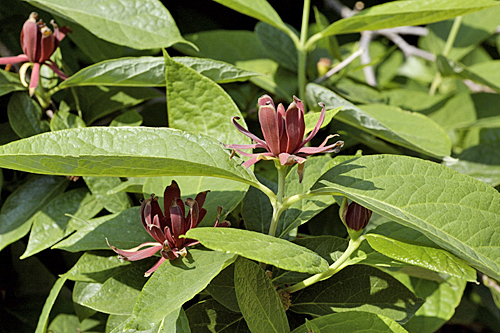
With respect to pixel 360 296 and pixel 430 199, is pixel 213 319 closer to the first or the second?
pixel 360 296

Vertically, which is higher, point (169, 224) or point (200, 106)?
point (200, 106)

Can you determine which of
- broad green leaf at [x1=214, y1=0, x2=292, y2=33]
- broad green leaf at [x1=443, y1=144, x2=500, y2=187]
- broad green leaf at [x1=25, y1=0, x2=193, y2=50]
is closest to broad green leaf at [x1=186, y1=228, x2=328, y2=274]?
broad green leaf at [x1=25, y1=0, x2=193, y2=50]

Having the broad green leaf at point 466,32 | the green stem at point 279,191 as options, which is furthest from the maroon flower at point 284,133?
the broad green leaf at point 466,32

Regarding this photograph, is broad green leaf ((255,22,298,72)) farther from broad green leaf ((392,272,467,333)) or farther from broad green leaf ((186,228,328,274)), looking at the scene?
broad green leaf ((186,228,328,274))

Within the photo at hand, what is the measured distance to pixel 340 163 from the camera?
59 cm

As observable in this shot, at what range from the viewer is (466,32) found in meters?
1.51

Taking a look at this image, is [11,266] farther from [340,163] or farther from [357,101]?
[357,101]

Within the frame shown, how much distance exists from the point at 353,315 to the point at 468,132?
90 centimetres

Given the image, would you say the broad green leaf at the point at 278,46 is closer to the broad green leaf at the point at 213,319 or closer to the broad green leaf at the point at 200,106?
the broad green leaf at the point at 200,106

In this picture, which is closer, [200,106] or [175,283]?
[175,283]

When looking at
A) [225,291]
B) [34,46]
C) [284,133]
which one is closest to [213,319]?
[225,291]

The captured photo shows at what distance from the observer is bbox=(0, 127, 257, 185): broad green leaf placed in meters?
0.46

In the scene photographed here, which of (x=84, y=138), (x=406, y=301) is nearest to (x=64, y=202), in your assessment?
(x=84, y=138)

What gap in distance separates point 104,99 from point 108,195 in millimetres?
246
